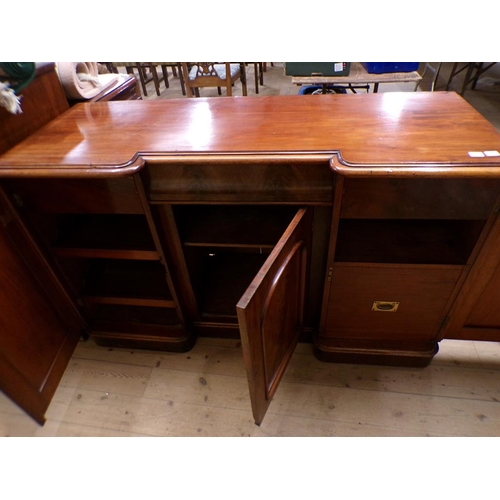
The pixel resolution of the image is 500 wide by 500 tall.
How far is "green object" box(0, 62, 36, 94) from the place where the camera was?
2.98 ft

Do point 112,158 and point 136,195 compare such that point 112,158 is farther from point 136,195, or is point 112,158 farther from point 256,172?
point 256,172

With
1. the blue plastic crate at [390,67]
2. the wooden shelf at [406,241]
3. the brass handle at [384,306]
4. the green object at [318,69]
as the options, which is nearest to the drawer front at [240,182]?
the wooden shelf at [406,241]

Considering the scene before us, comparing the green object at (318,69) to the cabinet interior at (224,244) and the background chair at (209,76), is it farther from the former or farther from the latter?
the cabinet interior at (224,244)

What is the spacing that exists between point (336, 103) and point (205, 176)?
578 mm

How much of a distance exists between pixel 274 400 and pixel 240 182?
82cm

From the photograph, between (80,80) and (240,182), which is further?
(80,80)

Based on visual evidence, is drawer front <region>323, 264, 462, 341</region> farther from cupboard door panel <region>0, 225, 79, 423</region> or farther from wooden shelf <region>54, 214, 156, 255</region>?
cupboard door panel <region>0, 225, 79, 423</region>

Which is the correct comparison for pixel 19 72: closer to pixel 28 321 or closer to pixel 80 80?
pixel 80 80

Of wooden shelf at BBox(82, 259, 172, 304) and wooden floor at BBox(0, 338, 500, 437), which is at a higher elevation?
wooden shelf at BBox(82, 259, 172, 304)

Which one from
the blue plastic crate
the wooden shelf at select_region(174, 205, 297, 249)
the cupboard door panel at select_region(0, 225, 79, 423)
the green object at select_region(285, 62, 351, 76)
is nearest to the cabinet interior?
the wooden shelf at select_region(174, 205, 297, 249)

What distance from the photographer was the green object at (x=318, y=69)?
2.41 m

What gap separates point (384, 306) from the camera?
111 cm

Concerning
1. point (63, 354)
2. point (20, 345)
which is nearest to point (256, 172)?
point (20, 345)

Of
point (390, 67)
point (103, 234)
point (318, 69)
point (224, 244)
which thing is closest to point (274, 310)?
point (224, 244)
